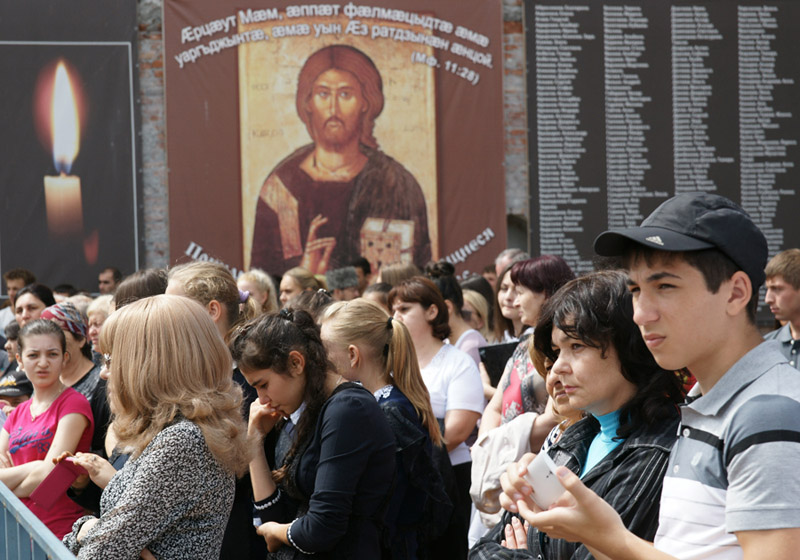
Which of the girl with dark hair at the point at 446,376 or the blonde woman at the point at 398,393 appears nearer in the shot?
the blonde woman at the point at 398,393

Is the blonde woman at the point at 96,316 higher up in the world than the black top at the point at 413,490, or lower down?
higher up

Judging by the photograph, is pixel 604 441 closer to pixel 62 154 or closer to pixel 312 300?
pixel 312 300

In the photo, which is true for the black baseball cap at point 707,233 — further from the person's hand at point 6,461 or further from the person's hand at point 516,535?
the person's hand at point 6,461

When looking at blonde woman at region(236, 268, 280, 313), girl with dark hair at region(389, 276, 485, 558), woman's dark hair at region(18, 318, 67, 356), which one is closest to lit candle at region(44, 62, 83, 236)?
blonde woman at region(236, 268, 280, 313)

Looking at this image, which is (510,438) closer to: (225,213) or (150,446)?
(150,446)

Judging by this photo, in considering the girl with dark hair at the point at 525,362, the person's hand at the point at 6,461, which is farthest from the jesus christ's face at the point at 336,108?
the person's hand at the point at 6,461

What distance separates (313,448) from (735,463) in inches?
60.0

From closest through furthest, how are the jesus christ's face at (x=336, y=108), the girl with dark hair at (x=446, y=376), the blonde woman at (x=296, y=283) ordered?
the girl with dark hair at (x=446, y=376) < the blonde woman at (x=296, y=283) < the jesus christ's face at (x=336, y=108)

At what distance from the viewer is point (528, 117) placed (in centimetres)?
888

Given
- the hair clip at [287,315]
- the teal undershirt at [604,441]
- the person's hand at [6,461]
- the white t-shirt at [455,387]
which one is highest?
the hair clip at [287,315]

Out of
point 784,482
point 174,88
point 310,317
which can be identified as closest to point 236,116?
point 174,88

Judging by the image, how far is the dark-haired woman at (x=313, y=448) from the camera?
8.38 ft

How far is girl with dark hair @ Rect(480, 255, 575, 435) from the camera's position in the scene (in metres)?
3.29

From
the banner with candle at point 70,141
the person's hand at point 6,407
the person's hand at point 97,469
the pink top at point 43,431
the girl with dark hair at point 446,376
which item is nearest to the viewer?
the person's hand at point 97,469
